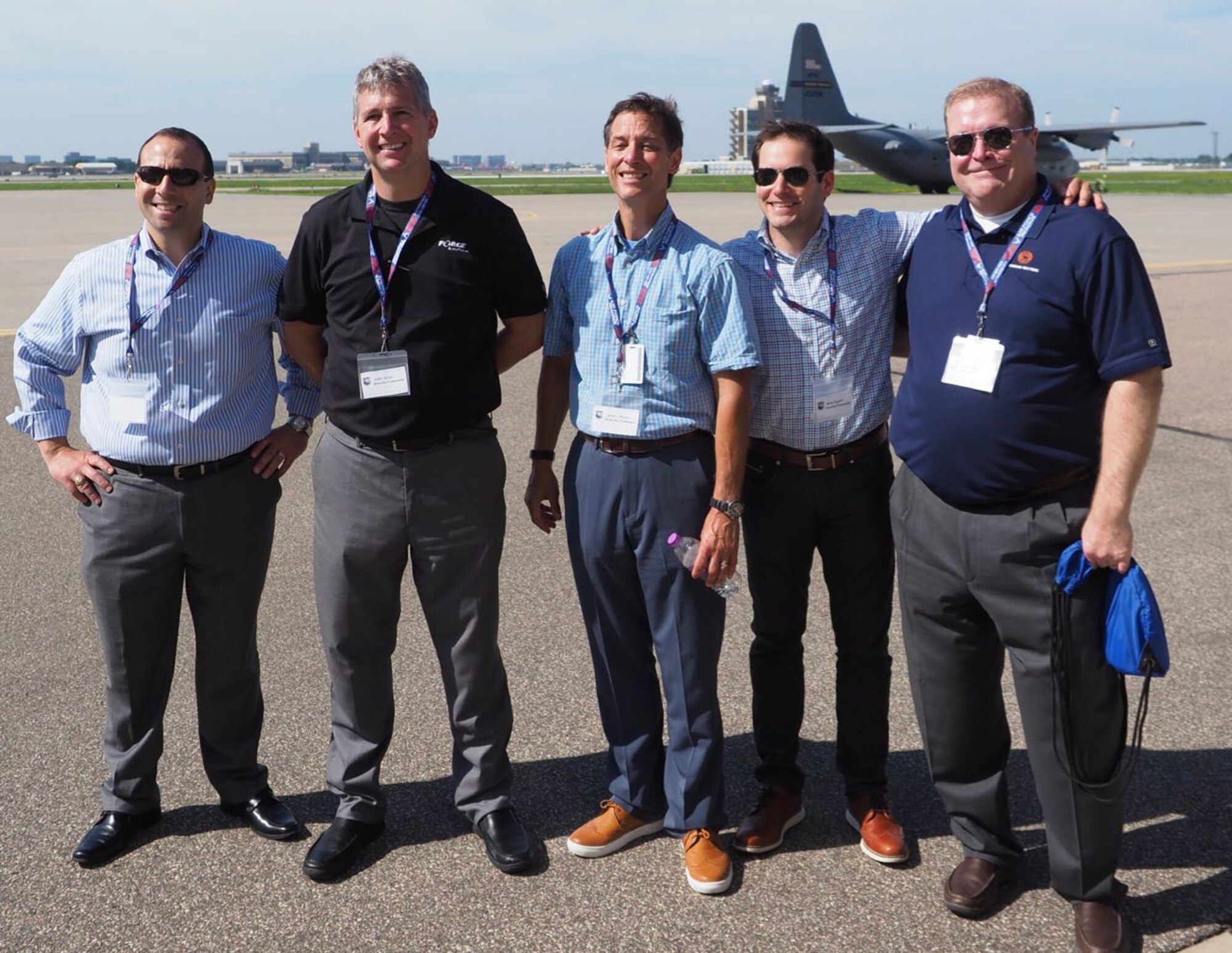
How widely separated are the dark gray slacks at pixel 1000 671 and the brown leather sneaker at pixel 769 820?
483 mm

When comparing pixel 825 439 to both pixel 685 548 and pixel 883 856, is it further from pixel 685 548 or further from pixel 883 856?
pixel 883 856

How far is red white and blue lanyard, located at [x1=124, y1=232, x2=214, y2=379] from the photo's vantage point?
3395 mm

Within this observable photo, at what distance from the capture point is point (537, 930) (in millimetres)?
3086

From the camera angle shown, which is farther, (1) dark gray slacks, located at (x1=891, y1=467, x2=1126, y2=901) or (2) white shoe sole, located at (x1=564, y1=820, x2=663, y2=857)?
(2) white shoe sole, located at (x1=564, y1=820, x2=663, y2=857)

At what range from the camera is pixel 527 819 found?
3682mm

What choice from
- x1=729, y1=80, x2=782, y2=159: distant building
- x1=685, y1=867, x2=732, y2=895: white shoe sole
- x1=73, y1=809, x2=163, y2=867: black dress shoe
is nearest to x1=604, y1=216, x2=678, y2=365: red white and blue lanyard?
x1=685, y1=867, x2=732, y2=895: white shoe sole

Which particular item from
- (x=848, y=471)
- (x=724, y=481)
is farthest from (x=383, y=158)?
(x=848, y=471)

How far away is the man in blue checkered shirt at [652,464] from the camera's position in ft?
10.5

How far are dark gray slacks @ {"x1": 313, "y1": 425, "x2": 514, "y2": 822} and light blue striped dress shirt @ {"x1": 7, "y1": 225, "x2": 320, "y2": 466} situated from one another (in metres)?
0.33

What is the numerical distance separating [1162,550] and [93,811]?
5.27m

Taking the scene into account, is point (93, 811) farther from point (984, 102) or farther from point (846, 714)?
point (984, 102)

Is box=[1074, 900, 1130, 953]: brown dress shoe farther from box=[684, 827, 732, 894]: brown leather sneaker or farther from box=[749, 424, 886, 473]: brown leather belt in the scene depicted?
box=[749, 424, 886, 473]: brown leather belt

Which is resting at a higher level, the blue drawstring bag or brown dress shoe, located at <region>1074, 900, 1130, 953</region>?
the blue drawstring bag

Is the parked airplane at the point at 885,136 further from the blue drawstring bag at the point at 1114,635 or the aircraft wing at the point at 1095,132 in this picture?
the blue drawstring bag at the point at 1114,635
